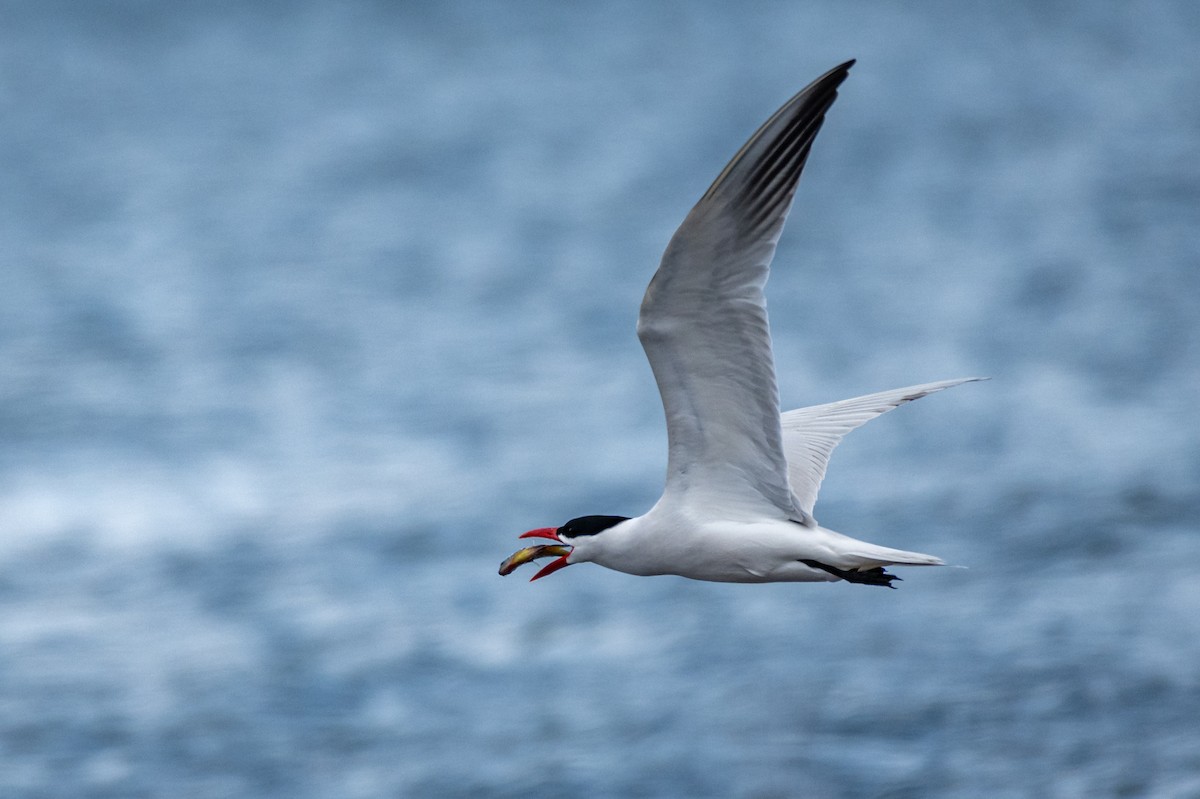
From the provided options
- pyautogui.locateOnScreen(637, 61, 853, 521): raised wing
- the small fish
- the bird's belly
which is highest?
pyautogui.locateOnScreen(637, 61, 853, 521): raised wing

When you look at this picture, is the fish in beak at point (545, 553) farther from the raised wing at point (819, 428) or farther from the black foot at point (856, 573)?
the raised wing at point (819, 428)

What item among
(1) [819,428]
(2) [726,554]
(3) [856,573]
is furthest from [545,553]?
(1) [819,428]

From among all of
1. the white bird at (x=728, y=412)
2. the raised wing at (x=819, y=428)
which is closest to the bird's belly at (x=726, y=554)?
the white bird at (x=728, y=412)

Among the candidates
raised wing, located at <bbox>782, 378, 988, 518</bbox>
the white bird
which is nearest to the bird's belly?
the white bird

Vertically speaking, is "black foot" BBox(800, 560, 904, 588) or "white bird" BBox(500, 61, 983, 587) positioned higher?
"white bird" BBox(500, 61, 983, 587)

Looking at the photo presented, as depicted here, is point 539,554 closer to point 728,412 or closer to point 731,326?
point 728,412

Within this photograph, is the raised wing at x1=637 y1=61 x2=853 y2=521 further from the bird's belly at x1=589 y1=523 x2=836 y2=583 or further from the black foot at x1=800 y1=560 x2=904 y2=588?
the black foot at x1=800 y1=560 x2=904 y2=588

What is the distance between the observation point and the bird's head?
1166cm

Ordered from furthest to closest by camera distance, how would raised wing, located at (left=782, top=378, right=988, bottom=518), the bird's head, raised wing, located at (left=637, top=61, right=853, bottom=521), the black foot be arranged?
raised wing, located at (left=782, top=378, right=988, bottom=518), the bird's head, the black foot, raised wing, located at (left=637, top=61, right=853, bottom=521)

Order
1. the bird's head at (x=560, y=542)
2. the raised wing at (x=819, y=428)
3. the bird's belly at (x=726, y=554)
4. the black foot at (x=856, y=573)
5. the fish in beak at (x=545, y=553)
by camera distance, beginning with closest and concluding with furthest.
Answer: the black foot at (x=856, y=573)
the bird's belly at (x=726, y=554)
the bird's head at (x=560, y=542)
the fish in beak at (x=545, y=553)
the raised wing at (x=819, y=428)

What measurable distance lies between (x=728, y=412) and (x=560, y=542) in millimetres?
1540

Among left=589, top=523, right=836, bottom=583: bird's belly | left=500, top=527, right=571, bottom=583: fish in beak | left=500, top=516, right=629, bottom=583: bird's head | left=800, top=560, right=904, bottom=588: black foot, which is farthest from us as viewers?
left=500, top=527, right=571, bottom=583: fish in beak

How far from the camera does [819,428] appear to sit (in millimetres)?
13664

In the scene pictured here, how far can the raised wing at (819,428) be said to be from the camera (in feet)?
43.0
